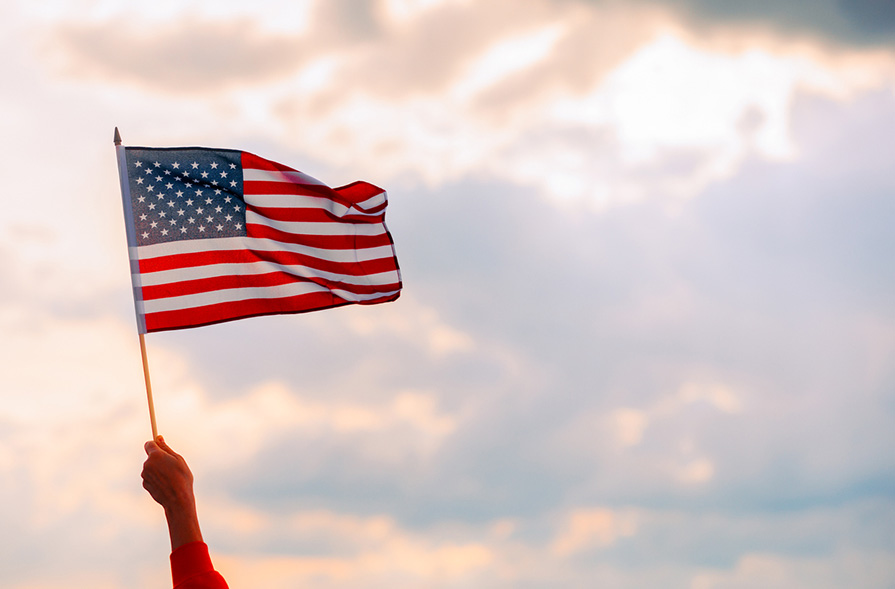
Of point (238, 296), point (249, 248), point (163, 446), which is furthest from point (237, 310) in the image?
point (163, 446)

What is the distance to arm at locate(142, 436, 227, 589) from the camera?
7172 mm

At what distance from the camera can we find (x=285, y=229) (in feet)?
54.7

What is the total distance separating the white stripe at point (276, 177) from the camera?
16.5 meters

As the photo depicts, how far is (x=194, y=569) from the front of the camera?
287 inches

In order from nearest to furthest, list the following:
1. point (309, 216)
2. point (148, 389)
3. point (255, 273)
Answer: point (148, 389) → point (255, 273) → point (309, 216)

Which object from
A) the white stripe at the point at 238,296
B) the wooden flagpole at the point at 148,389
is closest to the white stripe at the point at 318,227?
the white stripe at the point at 238,296

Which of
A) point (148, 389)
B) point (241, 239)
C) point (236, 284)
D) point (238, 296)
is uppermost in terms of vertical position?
point (241, 239)

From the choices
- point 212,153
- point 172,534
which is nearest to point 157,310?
point 212,153

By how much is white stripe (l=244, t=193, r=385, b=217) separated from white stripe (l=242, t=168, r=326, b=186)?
267 mm

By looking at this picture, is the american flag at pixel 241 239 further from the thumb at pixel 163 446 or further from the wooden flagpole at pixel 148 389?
the thumb at pixel 163 446

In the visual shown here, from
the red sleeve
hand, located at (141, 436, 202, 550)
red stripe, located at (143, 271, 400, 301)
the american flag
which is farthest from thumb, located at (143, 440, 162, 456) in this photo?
red stripe, located at (143, 271, 400, 301)

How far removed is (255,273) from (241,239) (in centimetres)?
64

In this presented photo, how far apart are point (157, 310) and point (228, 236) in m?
1.91

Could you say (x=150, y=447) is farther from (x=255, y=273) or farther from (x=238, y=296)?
(x=255, y=273)
